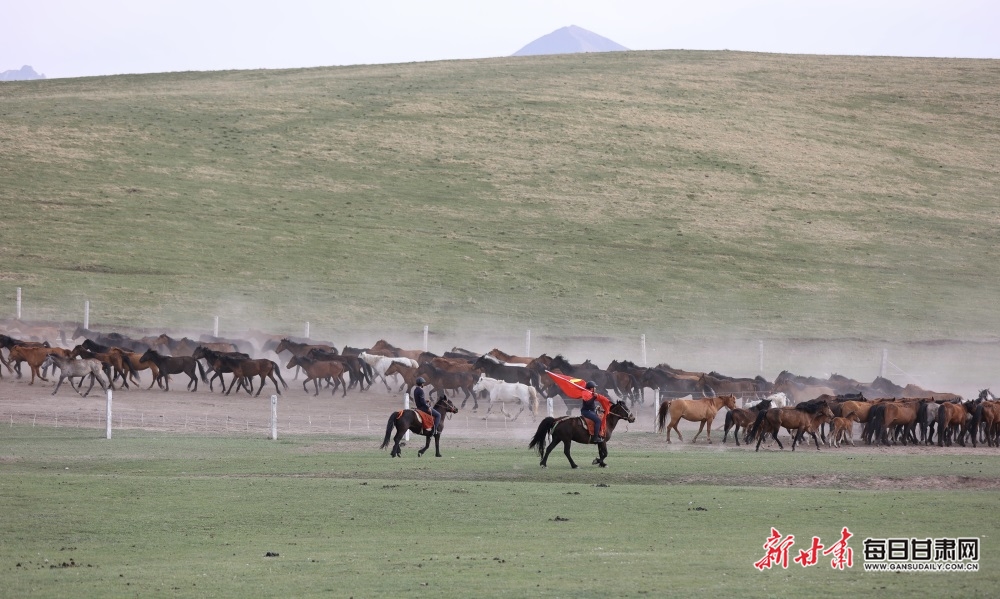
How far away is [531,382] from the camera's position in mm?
33562

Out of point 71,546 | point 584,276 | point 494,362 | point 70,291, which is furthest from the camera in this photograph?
point 584,276

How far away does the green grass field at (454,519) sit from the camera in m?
11.0

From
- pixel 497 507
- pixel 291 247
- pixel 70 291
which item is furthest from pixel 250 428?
pixel 291 247

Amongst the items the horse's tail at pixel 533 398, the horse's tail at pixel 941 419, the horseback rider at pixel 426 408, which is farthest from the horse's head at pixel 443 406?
the horse's tail at pixel 941 419

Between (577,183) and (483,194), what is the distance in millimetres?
5474

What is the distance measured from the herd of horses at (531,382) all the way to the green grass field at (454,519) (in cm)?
280

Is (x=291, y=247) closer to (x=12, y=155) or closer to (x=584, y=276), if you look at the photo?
(x=584, y=276)

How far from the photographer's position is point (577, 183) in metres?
65.2

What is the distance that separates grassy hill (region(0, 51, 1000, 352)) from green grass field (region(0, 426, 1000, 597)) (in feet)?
88.8

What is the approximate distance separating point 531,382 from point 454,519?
18911mm

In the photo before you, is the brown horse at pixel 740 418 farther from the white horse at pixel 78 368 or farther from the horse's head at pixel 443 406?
the white horse at pixel 78 368

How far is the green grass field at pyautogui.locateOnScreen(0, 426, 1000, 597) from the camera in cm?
1098

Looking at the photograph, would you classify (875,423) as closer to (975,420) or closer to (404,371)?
(975,420)

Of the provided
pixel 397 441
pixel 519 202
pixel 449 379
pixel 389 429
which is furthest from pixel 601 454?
pixel 519 202
